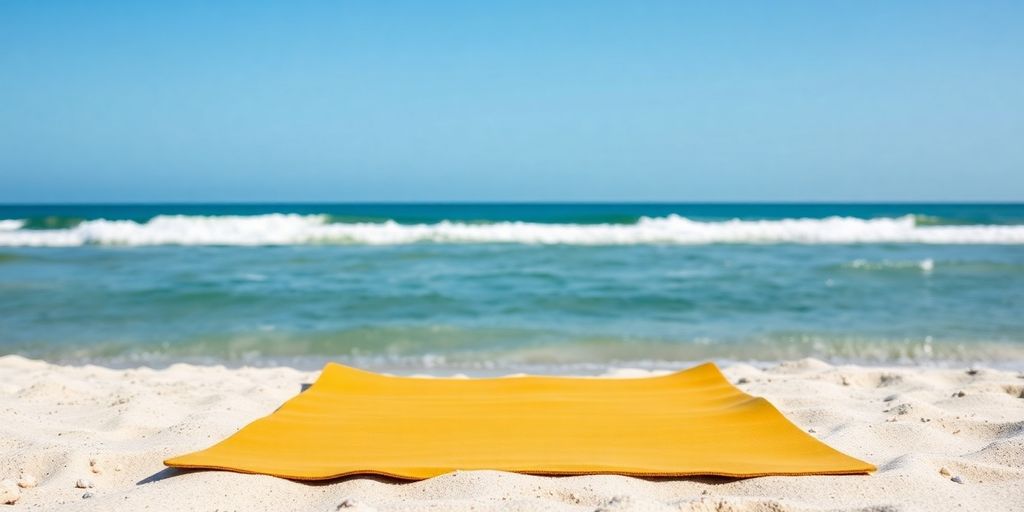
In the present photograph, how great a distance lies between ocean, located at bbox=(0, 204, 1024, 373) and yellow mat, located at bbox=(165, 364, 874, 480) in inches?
64.8

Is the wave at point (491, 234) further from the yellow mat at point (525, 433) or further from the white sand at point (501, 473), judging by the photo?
the yellow mat at point (525, 433)

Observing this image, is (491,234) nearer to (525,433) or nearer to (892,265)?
(892,265)

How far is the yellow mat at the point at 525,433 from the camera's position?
245cm

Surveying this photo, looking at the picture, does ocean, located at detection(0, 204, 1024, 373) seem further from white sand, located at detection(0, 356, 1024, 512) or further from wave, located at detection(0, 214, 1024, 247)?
wave, located at detection(0, 214, 1024, 247)

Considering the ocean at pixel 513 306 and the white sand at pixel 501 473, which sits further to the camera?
the ocean at pixel 513 306

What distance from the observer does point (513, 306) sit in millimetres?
7301

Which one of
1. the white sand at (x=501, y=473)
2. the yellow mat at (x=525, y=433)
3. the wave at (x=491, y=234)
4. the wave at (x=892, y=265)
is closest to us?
the white sand at (x=501, y=473)

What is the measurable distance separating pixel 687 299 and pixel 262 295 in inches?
171

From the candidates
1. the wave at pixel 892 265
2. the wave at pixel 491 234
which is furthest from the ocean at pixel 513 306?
the wave at pixel 491 234

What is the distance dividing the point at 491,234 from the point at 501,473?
51.7 ft

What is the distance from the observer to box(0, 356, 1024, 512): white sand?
2.19 meters

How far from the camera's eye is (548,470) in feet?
7.88

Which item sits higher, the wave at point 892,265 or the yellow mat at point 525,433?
the wave at point 892,265

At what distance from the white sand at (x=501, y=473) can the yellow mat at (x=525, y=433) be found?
3.3 inches
